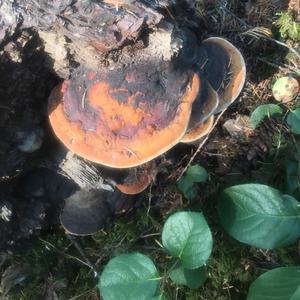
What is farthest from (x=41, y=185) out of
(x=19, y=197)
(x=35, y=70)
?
(x=35, y=70)

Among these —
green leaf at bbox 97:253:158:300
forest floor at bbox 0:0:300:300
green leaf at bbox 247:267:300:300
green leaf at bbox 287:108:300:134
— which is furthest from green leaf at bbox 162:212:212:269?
green leaf at bbox 287:108:300:134

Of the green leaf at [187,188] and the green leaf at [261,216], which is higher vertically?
the green leaf at [261,216]

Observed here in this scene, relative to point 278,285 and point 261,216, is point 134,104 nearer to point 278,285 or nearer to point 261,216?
point 261,216

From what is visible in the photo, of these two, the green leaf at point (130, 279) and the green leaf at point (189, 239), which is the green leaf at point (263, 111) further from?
the green leaf at point (130, 279)

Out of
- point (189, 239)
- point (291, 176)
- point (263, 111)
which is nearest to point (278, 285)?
point (189, 239)

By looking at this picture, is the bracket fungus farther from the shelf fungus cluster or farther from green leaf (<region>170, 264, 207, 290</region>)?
green leaf (<region>170, 264, 207, 290</region>)

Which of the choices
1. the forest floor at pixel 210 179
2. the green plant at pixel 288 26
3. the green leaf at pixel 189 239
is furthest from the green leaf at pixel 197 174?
the green plant at pixel 288 26
